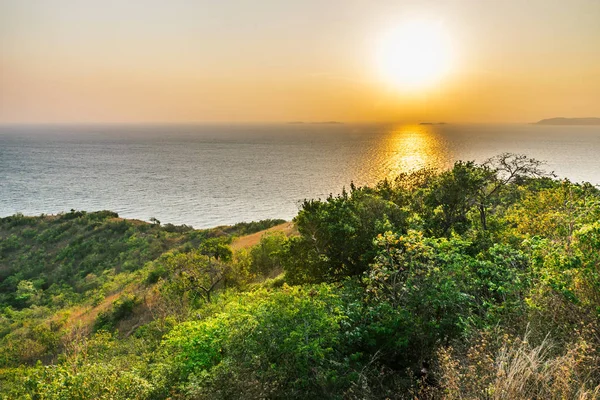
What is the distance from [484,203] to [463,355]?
15.1 meters

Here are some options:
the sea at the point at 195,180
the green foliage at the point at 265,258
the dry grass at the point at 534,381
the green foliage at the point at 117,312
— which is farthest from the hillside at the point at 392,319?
the sea at the point at 195,180

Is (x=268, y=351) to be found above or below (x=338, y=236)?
below

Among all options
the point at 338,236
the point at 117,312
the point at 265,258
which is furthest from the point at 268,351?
the point at 117,312

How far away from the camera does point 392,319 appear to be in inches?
462

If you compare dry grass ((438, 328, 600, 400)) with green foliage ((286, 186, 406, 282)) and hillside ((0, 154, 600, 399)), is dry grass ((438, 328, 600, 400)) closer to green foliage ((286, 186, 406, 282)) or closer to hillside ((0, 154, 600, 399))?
hillside ((0, 154, 600, 399))

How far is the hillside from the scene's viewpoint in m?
8.02

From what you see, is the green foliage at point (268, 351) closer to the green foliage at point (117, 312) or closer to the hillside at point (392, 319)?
the hillside at point (392, 319)

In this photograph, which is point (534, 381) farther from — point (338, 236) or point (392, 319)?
point (338, 236)

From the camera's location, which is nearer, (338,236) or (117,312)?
(338,236)

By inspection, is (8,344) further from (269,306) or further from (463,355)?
(463,355)

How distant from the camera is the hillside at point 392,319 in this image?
8016 millimetres

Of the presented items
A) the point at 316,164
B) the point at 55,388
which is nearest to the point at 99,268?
the point at 55,388

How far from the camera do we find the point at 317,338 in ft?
34.6

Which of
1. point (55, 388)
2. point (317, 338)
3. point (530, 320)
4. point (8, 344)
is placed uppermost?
point (530, 320)
